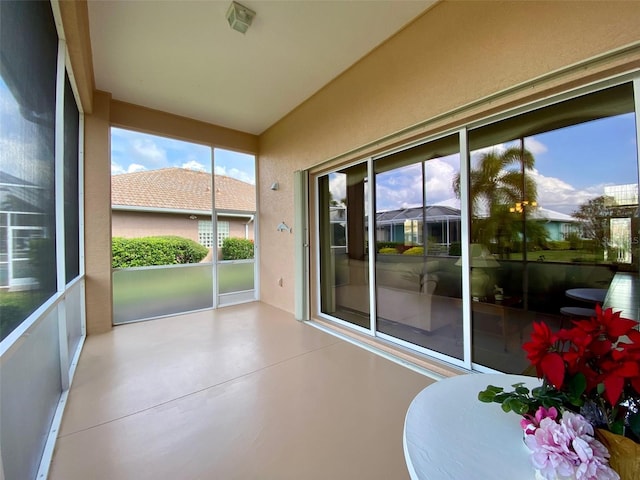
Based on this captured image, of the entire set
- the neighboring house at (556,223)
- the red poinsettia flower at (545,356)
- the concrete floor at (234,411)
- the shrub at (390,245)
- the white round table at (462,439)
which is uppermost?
the neighboring house at (556,223)

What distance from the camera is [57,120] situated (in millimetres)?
2252

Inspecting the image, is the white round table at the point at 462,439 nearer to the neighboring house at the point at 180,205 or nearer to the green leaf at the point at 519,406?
the green leaf at the point at 519,406

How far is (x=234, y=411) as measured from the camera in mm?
2027

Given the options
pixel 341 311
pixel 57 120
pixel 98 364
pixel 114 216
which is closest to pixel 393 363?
pixel 341 311

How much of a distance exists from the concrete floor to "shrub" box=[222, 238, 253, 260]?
2021 mm

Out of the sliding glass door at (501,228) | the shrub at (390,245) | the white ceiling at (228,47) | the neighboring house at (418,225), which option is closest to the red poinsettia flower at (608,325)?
the sliding glass door at (501,228)

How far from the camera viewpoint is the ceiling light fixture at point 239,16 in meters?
2.45

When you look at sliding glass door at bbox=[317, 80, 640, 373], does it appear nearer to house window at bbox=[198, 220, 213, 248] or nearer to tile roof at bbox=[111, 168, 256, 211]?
tile roof at bbox=[111, 168, 256, 211]

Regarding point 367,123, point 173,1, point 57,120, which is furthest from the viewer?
point 367,123

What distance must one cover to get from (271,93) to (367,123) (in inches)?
65.9

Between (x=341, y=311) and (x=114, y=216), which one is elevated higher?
(x=114, y=216)

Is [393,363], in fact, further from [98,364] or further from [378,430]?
[98,364]

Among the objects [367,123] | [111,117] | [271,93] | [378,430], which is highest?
[271,93]

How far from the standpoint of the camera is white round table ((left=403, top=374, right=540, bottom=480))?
78 cm
